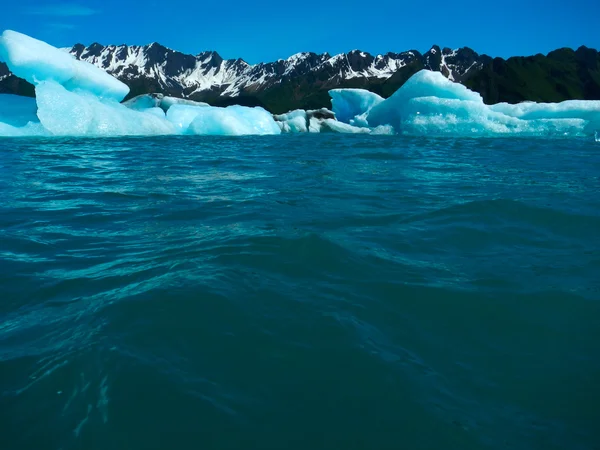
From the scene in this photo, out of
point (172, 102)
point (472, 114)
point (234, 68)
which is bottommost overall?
point (472, 114)

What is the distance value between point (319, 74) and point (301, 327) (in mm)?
139956

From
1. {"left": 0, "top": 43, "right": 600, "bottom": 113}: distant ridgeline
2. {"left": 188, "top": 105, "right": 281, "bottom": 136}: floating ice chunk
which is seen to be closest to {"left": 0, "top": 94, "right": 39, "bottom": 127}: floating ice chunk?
{"left": 188, "top": 105, "right": 281, "bottom": 136}: floating ice chunk

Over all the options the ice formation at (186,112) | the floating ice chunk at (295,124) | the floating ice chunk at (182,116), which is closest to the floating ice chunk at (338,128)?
the ice formation at (186,112)

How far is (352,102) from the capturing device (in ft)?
96.9

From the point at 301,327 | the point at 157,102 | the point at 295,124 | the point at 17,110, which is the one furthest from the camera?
the point at 295,124

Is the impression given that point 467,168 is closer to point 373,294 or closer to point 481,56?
point 373,294

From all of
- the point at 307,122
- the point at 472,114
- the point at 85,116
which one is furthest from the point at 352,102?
the point at 85,116

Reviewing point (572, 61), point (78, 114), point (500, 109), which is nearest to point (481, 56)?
point (572, 61)

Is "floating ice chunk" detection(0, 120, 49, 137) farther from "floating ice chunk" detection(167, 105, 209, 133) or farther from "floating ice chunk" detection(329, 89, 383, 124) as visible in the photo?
"floating ice chunk" detection(329, 89, 383, 124)

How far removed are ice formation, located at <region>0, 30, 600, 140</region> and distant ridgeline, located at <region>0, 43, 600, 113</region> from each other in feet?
149

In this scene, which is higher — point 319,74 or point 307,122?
point 319,74

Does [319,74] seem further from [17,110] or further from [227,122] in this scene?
[17,110]

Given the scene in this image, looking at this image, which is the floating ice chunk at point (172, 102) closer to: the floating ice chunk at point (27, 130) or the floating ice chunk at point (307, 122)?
the floating ice chunk at point (307, 122)

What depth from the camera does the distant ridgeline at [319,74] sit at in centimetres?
6372
